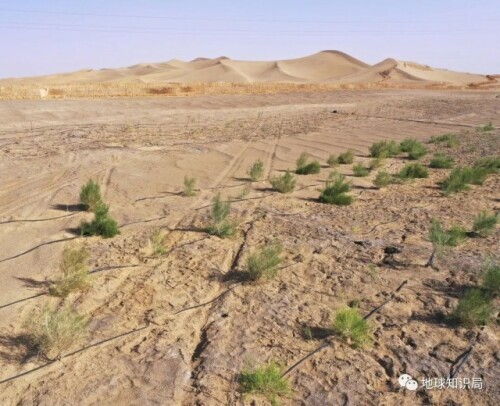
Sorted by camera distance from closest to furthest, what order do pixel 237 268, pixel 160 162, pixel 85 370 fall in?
pixel 85 370, pixel 237 268, pixel 160 162

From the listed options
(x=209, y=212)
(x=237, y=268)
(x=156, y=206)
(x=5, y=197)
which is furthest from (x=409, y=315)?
(x=5, y=197)

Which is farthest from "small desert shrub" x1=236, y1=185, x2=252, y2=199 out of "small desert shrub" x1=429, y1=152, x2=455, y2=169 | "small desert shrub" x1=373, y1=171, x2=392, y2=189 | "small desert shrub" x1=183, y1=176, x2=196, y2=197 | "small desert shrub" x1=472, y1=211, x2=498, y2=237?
"small desert shrub" x1=429, y1=152, x2=455, y2=169

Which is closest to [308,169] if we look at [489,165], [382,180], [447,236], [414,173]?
[382,180]

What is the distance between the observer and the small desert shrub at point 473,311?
18.8 ft

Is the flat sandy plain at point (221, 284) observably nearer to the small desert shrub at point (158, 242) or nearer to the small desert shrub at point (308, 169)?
the small desert shrub at point (158, 242)

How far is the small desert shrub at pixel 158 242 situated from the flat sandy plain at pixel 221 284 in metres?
0.12

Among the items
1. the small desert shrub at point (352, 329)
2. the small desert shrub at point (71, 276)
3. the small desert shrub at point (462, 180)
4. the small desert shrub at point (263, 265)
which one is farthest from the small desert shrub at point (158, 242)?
the small desert shrub at point (462, 180)

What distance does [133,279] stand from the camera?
22.4ft

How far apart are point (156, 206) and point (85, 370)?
5.54m

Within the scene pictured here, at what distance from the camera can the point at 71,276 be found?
6.33m

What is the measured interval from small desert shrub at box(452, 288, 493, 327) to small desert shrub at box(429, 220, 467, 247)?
5.90 feet

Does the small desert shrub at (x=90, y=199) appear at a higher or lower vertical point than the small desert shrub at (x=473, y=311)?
higher

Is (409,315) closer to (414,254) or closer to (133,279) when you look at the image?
(414,254)

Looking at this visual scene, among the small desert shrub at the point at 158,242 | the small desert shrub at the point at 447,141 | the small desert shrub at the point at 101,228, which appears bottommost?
the small desert shrub at the point at 447,141
